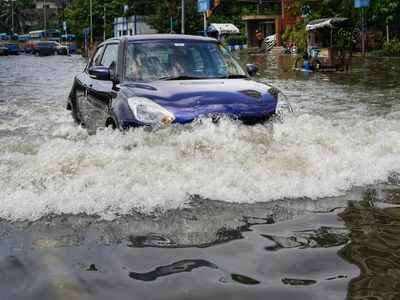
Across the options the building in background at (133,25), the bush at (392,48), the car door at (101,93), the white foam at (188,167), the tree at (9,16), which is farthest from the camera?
the tree at (9,16)

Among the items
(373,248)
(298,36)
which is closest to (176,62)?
(373,248)

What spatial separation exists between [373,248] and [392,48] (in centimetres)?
3056

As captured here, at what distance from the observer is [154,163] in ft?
19.7

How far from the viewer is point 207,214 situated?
4.92m

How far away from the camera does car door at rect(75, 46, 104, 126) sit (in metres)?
8.75

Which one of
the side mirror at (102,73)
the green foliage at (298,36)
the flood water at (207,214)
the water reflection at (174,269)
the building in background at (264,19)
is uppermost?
the building in background at (264,19)

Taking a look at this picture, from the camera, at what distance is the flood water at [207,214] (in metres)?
3.66

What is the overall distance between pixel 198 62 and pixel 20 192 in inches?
130

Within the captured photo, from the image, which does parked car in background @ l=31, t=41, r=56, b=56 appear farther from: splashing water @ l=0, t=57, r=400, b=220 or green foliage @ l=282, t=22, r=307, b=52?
splashing water @ l=0, t=57, r=400, b=220

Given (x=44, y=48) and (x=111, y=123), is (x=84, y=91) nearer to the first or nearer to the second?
(x=111, y=123)

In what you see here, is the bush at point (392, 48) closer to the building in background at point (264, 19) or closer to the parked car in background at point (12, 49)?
the building in background at point (264, 19)

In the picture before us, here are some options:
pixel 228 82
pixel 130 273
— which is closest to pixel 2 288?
pixel 130 273

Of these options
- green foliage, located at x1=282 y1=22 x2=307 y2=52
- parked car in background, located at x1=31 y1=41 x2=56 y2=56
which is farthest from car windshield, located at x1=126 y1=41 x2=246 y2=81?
parked car in background, located at x1=31 y1=41 x2=56 y2=56

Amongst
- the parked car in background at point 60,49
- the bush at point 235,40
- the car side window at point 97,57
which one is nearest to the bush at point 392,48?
the car side window at point 97,57
